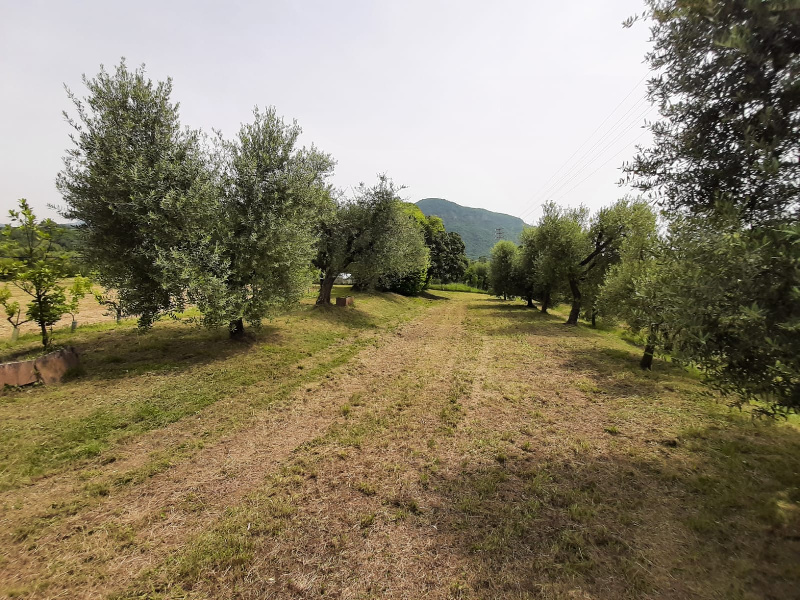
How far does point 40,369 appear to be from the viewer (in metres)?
9.55

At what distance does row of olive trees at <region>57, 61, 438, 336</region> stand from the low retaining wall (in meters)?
2.67

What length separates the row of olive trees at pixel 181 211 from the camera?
38.7 ft

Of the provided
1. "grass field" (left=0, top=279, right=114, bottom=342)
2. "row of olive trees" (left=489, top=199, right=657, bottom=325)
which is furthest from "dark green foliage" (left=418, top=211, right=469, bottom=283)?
"grass field" (left=0, top=279, right=114, bottom=342)

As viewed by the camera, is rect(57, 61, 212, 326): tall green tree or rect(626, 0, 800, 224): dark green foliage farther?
rect(57, 61, 212, 326): tall green tree

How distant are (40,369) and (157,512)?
27.2 feet

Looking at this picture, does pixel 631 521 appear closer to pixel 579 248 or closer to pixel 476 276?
pixel 579 248

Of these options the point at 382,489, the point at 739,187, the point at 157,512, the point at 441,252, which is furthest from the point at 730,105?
the point at 441,252

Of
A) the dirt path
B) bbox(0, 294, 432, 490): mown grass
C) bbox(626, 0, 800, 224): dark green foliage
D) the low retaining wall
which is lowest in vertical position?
the dirt path

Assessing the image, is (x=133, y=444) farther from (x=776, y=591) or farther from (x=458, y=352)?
(x=458, y=352)

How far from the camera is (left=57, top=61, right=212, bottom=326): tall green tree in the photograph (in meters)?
11.7

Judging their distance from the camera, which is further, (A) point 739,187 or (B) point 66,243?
(B) point 66,243

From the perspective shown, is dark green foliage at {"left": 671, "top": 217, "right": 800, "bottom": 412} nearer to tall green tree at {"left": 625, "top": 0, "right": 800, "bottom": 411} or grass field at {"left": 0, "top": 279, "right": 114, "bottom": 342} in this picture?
tall green tree at {"left": 625, "top": 0, "right": 800, "bottom": 411}

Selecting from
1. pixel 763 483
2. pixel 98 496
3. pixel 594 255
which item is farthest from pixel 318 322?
pixel 594 255

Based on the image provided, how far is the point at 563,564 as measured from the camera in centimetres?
448
